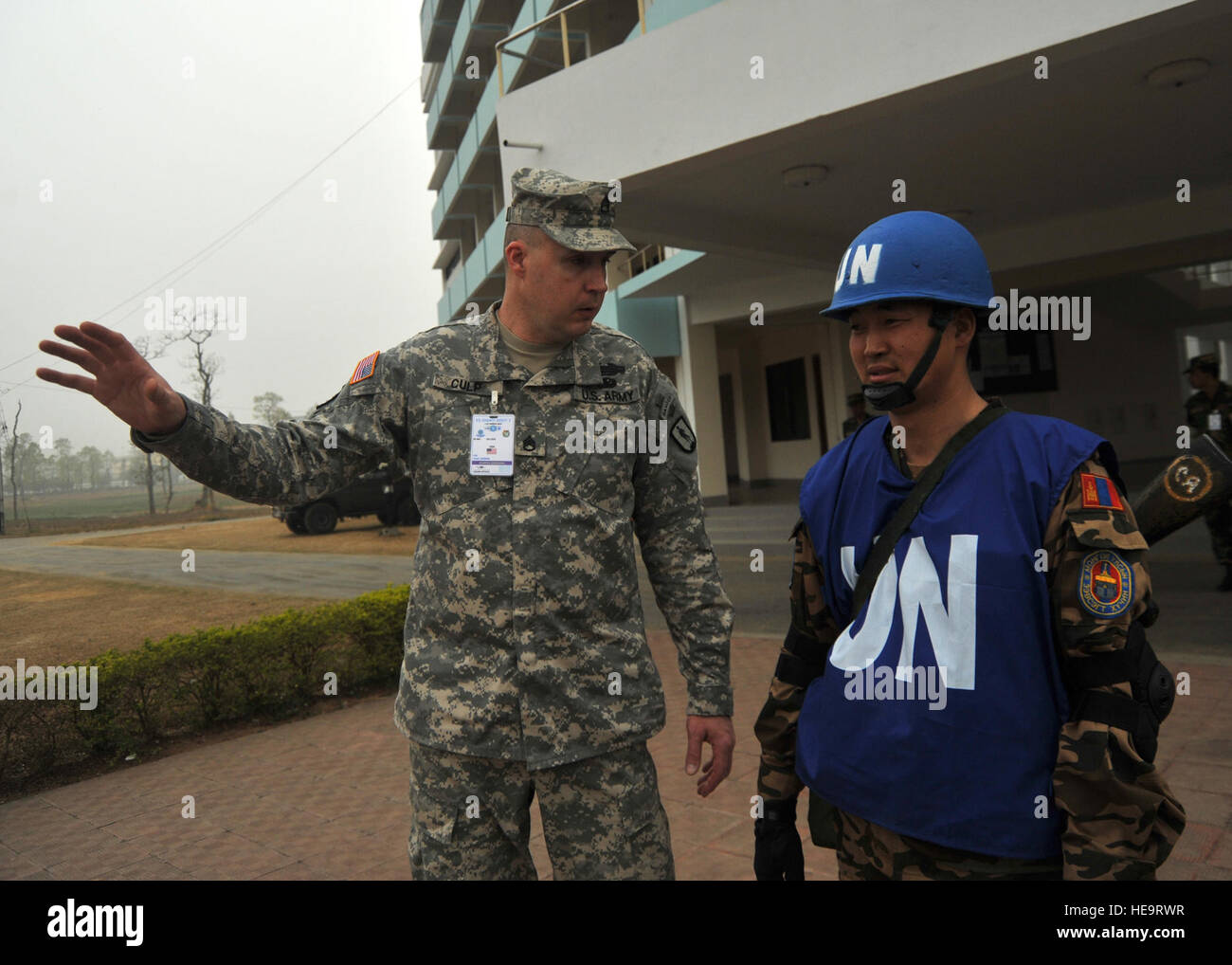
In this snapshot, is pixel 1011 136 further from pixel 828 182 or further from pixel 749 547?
pixel 749 547

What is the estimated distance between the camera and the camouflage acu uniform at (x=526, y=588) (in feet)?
6.24

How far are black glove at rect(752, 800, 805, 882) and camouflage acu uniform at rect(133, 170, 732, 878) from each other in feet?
0.89

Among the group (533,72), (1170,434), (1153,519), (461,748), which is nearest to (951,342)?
(1153,519)

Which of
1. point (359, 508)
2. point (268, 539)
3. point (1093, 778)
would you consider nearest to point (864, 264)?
point (1093, 778)

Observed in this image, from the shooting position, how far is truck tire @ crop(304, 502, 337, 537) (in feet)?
25.2

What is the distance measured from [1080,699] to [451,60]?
2334 centimetres

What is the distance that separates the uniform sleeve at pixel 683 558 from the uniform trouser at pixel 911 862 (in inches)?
19.2

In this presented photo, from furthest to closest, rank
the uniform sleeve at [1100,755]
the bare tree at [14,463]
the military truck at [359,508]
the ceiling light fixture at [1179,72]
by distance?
the military truck at [359,508] < the ceiling light fixture at [1179,72] < the bare tree at [14,463] < the uniform sleeve at [1100,755]

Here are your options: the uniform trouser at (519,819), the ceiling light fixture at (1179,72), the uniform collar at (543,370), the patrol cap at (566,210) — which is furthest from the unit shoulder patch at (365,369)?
the ceiling light fixture at (1179,72)

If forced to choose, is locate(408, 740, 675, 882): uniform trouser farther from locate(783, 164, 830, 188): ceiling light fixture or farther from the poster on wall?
the poster on wall

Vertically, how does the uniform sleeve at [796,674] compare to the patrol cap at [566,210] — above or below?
below

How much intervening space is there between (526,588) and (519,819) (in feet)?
1.67

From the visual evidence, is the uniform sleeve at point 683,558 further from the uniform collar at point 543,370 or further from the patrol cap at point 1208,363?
the patrol cap at point 1208,363

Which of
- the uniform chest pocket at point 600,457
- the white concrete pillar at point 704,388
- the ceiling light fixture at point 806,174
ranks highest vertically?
the ceiling light fixture at point 806,174
